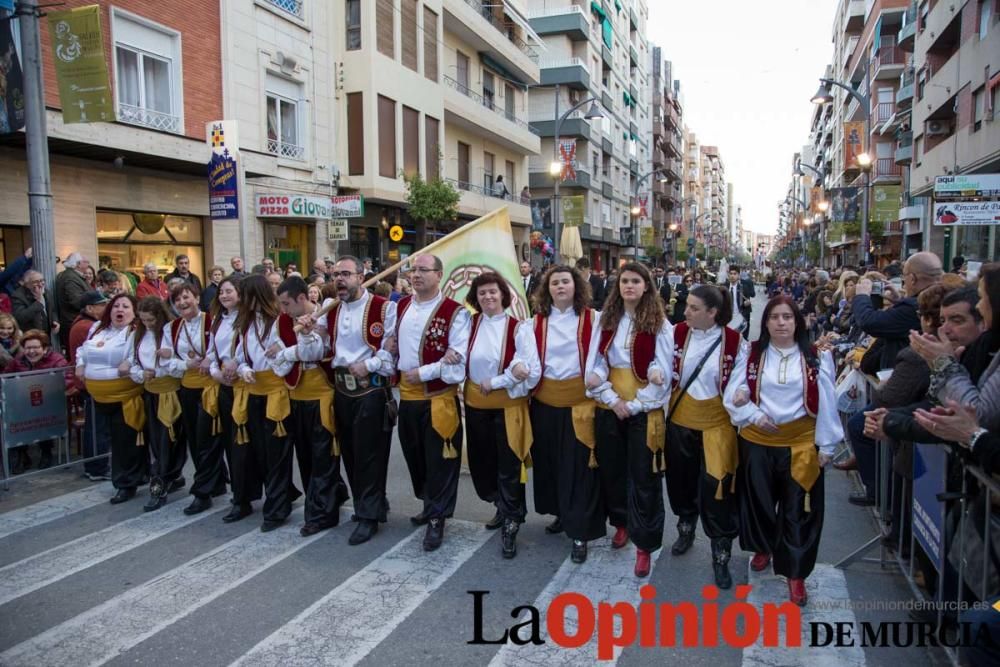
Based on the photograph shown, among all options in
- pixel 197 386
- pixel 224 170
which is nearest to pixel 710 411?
pixel 197 386

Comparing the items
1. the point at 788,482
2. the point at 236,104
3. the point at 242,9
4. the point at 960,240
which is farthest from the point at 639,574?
the point at 960,240

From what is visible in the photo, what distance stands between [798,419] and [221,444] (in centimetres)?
446

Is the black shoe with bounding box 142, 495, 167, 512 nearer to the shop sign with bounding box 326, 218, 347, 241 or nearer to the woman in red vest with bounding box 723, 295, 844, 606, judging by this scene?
the woman in red vest with bounding box 723, 295, 844, 606

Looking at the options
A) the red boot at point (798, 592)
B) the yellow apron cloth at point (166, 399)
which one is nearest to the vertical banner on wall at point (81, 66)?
the yellow apron cloth at point (166, 399)

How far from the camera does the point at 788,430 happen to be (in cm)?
418

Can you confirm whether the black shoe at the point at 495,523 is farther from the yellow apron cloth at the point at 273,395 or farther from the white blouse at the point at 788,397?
the white blouse at the point at 788,397

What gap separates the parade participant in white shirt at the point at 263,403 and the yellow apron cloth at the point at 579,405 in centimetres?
212

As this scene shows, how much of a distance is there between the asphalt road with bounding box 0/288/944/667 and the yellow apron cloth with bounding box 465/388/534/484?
0.71m

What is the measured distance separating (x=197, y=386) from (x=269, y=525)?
136 centimetres

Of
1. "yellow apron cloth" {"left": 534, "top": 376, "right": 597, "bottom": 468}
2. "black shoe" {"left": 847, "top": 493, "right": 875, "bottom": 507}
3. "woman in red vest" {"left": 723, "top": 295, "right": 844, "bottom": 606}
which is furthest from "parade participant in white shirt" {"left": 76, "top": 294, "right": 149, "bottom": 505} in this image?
"black shoe" {"left": 847, "top": 493, "right": 875, "bottom": 507}

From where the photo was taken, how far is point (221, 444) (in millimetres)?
6016

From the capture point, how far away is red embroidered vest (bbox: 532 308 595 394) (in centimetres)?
488

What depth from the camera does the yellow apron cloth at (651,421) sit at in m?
4.65

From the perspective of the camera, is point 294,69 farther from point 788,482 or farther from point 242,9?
point 788,482
